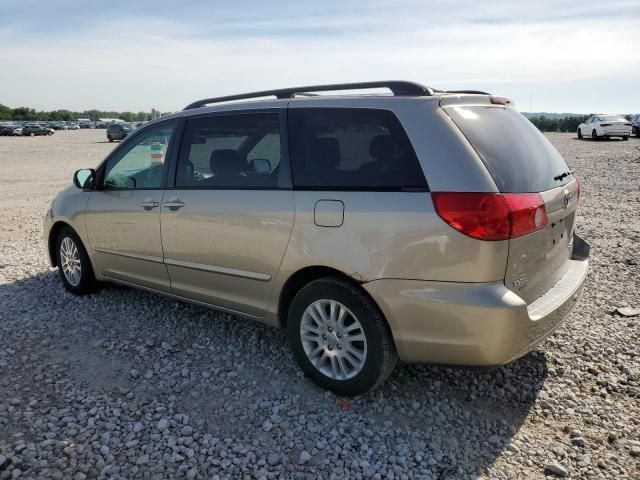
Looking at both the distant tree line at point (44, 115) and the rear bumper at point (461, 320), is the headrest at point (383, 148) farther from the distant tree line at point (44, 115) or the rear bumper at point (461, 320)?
the distant tree line at point (44, 115)

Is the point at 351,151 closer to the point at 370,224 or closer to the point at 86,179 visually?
the point at 370,224

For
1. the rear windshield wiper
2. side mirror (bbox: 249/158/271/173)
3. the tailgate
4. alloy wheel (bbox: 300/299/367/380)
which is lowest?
alloy wheel (bbox: 300/299/367/380)

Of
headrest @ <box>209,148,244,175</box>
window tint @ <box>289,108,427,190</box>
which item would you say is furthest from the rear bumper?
headrest @ <box>209,148,244,175</box>

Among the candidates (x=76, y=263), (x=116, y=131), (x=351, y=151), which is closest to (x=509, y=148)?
(x=351, y=151)

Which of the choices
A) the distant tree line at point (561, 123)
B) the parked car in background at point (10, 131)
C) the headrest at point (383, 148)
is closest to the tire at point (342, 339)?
the headrest at point (383, 148)

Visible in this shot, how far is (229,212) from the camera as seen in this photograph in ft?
12.7

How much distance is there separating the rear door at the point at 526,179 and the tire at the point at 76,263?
3.86m

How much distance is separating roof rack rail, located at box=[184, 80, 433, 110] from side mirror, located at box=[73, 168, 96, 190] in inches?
48.9

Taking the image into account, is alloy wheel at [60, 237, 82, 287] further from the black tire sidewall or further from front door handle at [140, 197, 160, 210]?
the black tire sidewall

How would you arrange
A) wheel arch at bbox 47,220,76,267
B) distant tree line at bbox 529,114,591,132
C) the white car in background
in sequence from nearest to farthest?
wheel arch at bbox 47,220,76,267, the white car in background, distant tree line at bbox 529,114,591,132

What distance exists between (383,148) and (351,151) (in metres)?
0.23

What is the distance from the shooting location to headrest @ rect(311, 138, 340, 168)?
11.3ft

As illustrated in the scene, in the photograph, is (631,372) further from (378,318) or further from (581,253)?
(378,318)

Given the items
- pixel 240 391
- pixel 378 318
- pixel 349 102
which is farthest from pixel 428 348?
pixel 349 102
